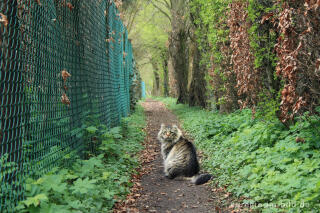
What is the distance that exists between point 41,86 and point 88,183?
1.46 meters

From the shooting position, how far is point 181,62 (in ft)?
64.2

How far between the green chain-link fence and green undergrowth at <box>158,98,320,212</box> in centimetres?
285

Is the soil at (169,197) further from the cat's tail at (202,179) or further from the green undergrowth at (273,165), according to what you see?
the green undergrowth at (273,165)

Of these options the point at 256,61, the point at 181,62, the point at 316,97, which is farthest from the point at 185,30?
the point at 316,97

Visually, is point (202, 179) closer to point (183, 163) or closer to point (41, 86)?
point (183, 163)

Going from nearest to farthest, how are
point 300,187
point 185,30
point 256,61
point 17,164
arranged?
point 17,164 → point 300,187 → point 256,61 → point 185,30

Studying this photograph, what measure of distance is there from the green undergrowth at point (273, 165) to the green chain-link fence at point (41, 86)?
2853mm

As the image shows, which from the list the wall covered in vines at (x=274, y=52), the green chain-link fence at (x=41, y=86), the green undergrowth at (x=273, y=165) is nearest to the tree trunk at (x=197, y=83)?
the wall covered in vines at (x=274, y=52)

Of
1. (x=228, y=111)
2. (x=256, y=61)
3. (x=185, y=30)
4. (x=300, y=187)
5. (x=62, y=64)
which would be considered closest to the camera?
(x=300, y=187)

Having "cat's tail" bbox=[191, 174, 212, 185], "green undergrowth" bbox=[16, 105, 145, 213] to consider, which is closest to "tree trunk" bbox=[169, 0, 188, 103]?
"green undergrowth" bbox=[16, 105, 145, 213]

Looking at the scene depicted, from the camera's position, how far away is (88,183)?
11.5 ft

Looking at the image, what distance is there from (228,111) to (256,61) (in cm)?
472

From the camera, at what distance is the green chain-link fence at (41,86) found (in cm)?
296

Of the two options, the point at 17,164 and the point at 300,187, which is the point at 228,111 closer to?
the point at 300,187
